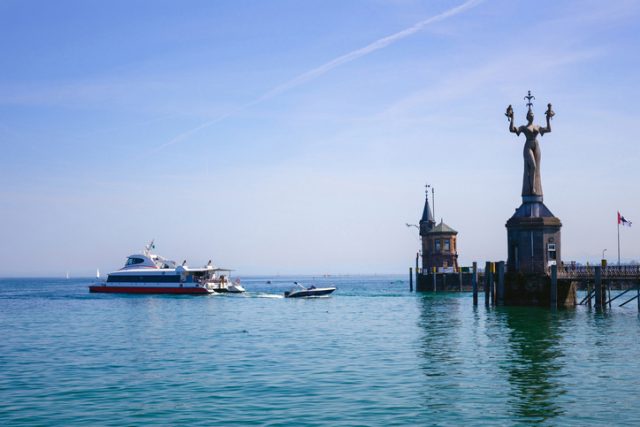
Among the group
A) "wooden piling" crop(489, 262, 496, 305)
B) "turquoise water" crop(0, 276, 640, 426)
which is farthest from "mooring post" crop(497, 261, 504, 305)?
"turquoise water" crop(0, 276, 640, 426)

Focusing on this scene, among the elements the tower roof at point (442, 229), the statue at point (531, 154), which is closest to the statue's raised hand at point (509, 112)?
the statue at point (531, 154)

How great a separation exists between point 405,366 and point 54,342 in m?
23.8

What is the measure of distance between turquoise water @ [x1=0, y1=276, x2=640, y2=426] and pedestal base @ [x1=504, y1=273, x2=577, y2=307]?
5.14 metres

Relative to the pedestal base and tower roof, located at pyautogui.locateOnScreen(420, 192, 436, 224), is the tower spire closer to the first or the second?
tower roof, located at pyautogui.locateOnScreen(420, 192, 436, 224)

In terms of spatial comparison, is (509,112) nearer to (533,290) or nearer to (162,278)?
(533,290)

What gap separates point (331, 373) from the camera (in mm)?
29312

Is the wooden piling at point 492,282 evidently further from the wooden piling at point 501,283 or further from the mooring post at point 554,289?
the mooring post at point 554,289

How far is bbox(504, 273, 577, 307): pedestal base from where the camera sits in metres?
59.5

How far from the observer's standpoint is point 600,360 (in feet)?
104

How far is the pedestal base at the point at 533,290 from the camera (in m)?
59.5

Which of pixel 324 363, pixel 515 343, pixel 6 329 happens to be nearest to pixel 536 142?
pixel 515 343

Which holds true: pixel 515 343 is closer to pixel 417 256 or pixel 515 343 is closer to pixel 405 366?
pixel 405 366

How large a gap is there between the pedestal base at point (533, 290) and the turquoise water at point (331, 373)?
5144mm

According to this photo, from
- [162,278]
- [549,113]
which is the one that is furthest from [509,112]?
[162,278]
